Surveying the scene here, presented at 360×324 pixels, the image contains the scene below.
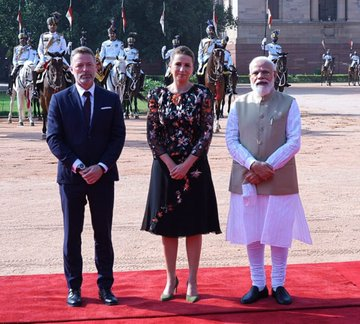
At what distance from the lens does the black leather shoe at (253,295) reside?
6770mm

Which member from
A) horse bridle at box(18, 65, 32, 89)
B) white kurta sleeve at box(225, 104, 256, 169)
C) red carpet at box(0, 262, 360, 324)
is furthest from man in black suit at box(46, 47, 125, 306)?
horse bridle at box(18, 65, 32, 89)

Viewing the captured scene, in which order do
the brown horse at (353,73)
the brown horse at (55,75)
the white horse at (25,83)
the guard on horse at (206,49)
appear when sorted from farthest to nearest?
1. the brown horse at (353,73)
2. the white horse at (25,83)
3. the guard on horse at (206,49)
4. the brown horse at (55,75)

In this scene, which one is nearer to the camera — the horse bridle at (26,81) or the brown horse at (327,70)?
the horse bridle at (26,81)

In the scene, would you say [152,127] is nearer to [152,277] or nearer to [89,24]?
[152,277]

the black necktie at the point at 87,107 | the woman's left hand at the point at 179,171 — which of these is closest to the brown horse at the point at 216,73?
the black necktie at the point at 87,107

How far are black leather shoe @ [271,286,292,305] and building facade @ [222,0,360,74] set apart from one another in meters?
62.6

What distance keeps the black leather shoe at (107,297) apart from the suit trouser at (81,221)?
4cm

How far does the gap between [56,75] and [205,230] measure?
13.6 meters

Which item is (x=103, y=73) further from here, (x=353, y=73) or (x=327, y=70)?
(x=353, y=73)

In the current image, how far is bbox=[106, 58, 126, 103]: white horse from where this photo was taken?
86.0 feet

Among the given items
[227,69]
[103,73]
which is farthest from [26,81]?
[227,69]

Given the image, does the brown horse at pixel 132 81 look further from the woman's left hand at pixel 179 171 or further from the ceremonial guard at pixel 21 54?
the woman's left hand at pixel 179 171

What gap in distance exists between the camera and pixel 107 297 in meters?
6.77

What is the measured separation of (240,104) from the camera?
6.98 m
